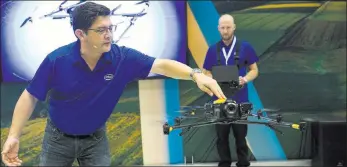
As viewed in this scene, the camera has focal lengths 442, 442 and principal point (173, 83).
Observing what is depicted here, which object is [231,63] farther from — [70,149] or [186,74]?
[70,149]

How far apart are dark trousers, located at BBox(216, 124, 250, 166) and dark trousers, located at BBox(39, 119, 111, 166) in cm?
203

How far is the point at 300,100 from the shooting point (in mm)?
4738

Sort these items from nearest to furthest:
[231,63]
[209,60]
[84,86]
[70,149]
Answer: [84,86] → [70,149] → [231,63] → [209,60]

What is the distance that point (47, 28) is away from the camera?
4.28 meters

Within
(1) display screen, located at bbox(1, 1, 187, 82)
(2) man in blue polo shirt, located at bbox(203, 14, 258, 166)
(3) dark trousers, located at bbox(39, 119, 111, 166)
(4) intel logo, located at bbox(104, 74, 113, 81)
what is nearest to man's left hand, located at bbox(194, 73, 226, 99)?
(4) intel logo, located at bbox(104, 74, 113, 81)

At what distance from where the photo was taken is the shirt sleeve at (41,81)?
84.1 inches

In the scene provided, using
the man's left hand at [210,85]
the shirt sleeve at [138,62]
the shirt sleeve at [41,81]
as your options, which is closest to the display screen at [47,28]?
the shirt sleeve at [138,62]

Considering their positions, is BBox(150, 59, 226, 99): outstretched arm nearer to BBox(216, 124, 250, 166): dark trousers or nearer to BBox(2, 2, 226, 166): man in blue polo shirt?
BBox(2, 2, 226, 166): man in blue polo shirt

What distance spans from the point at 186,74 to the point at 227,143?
7.53 ft

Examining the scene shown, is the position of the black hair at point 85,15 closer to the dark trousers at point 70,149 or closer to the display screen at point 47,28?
the dark trousers at point 70,149

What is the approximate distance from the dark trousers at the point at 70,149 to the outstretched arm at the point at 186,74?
504 millimetres

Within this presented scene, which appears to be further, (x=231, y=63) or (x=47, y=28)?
(x=47, y=28)

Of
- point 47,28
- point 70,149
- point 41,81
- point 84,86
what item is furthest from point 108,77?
point 47,28

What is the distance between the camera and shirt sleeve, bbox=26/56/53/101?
84.1 inches
